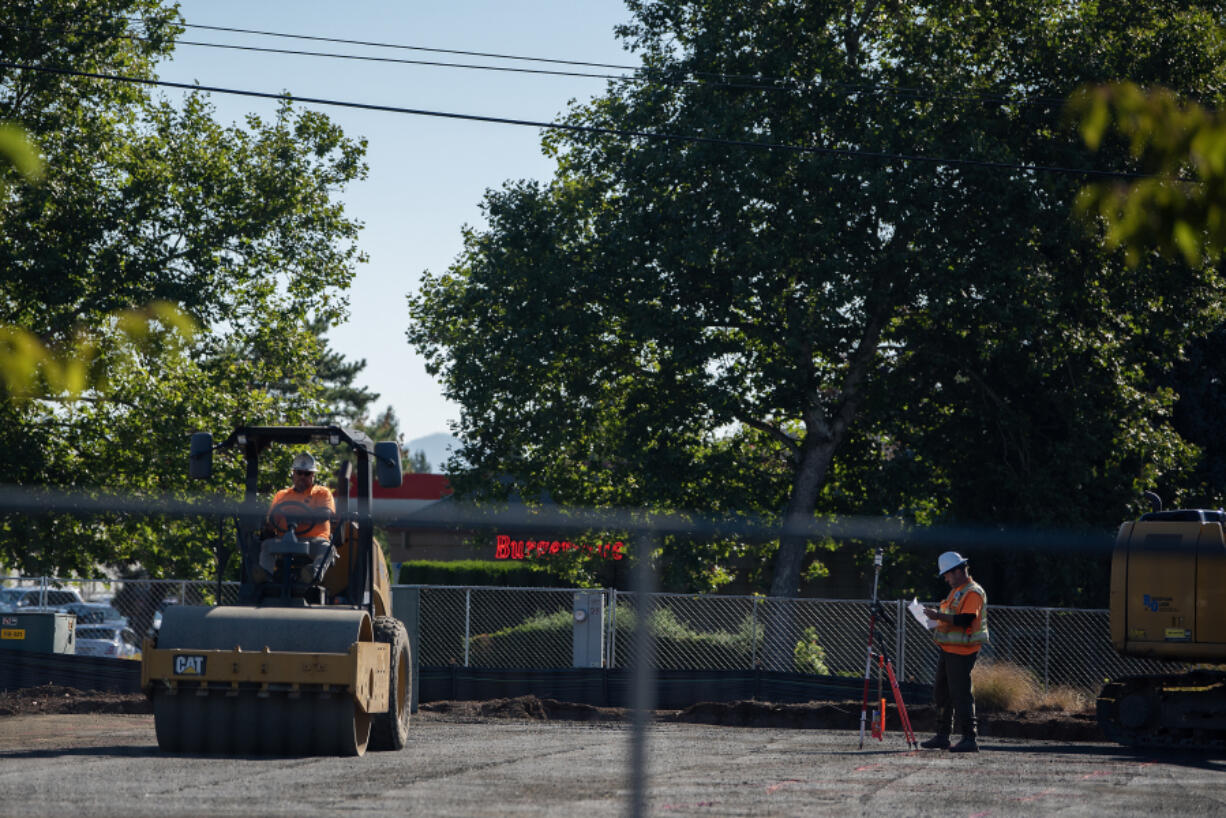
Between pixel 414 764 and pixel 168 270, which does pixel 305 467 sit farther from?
pixel 168 270

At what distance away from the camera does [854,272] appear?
93.1 feet

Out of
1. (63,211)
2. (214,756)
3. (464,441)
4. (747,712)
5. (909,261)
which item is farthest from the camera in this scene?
(464,441)

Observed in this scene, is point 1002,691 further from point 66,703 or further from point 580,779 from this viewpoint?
point 66,703

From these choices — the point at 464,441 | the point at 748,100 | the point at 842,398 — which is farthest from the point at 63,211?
the point at 842,398

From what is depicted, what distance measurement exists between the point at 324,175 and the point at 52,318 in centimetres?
803

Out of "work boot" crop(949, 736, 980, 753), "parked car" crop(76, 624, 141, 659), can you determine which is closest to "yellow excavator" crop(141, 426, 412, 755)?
"work boot" crop(949, 736, 980, 753)

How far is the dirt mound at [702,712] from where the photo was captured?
19016mm

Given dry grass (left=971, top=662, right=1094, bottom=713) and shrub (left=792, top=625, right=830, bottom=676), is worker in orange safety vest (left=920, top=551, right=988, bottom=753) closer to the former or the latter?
dry grass (left=971, top=662, right=1094, bottom=713)

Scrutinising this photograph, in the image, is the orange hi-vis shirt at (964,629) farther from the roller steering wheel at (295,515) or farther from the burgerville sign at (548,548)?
the burgerville sign at (548,548)

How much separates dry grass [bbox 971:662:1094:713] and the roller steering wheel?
11.6 metres

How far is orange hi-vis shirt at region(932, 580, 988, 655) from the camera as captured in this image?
1525 cm

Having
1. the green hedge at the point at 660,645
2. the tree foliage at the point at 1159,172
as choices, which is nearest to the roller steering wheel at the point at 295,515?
the tree foliage at the point at 1159,172

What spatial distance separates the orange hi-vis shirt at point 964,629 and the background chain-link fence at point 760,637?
6285 millimetres

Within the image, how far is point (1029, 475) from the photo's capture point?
1145 inches
